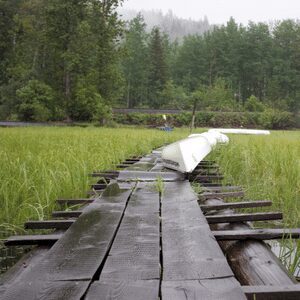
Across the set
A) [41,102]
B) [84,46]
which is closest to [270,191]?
[84,46]

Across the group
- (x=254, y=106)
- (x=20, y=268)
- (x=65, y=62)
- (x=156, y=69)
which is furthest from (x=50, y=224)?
(x=156, y=69)

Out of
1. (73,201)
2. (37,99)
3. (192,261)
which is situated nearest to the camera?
(192,261)

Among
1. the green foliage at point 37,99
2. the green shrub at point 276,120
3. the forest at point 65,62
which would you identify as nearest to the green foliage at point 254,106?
the forest at point 65,62

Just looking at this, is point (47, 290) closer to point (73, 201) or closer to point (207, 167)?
point (73, 201)

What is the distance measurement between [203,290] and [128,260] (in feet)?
1.53

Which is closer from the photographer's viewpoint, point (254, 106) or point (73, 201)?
point (73, 201)

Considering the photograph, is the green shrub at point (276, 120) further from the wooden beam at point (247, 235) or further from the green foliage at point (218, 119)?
the wooden beam at point (247, 235)

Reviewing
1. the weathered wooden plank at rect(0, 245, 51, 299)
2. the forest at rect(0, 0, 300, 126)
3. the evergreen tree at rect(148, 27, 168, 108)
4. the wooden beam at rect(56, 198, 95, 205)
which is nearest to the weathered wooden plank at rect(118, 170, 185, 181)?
the wooden beam at rect(56, 198, 95, 205)

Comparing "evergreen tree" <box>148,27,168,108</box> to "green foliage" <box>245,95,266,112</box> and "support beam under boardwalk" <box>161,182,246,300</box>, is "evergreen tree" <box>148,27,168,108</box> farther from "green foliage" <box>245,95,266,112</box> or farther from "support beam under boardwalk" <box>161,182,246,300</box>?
"support beam under boardwalk" <box>161,182,246,300</box>

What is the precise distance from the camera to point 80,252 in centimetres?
196

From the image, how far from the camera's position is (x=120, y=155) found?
716 centimetres

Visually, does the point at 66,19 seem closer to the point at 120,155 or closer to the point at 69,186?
the point at 120,155

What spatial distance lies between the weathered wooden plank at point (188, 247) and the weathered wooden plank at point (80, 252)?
1.13 feet

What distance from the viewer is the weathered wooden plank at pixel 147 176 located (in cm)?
446
